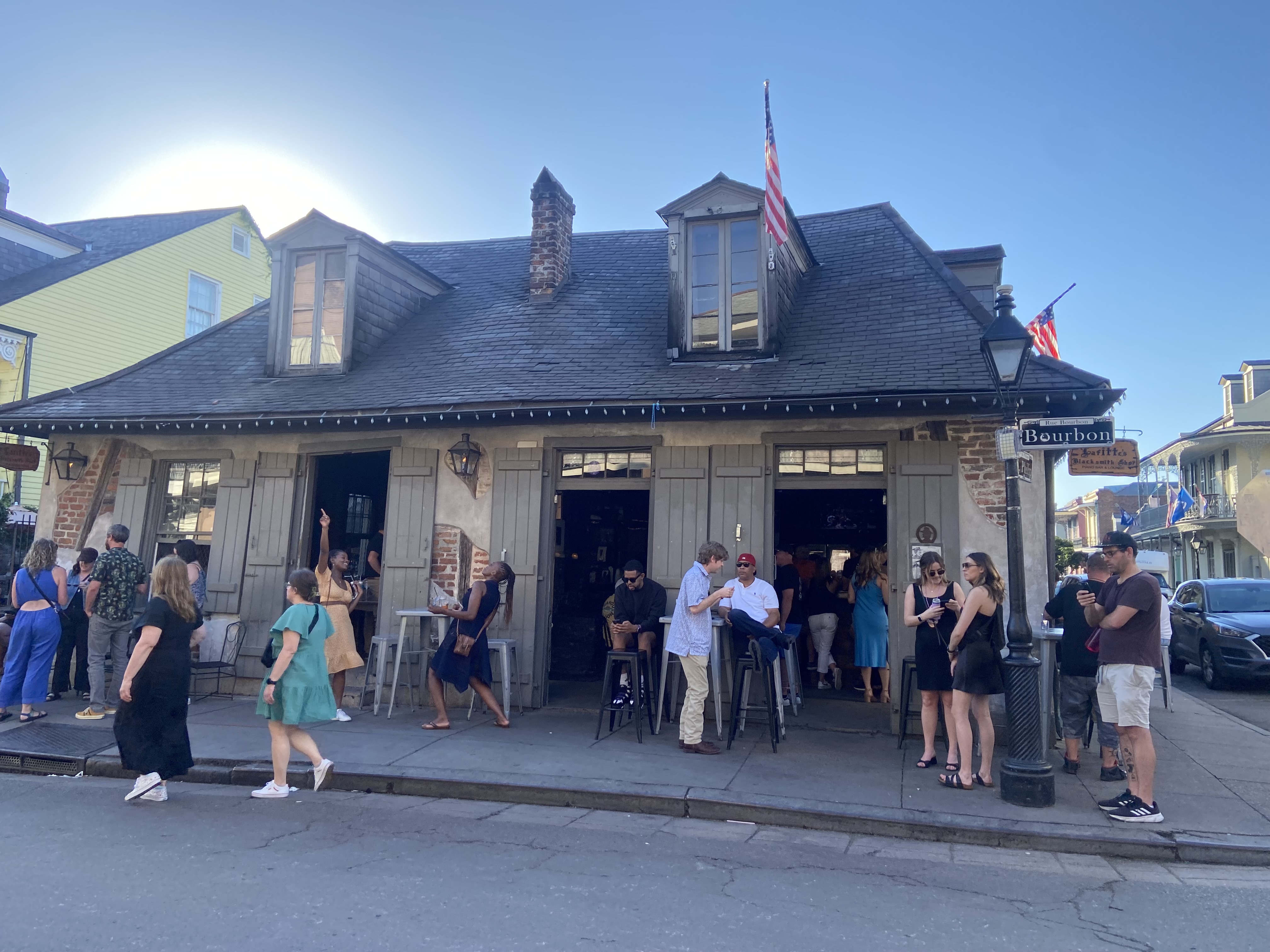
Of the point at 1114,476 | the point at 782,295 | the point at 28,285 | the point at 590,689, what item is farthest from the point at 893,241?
the point at 28,285

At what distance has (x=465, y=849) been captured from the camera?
4863 mm

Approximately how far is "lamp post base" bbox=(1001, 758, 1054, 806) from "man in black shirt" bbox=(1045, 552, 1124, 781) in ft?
3.67

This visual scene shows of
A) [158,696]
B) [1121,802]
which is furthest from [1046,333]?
[158,696]

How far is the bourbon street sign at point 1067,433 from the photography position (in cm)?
602

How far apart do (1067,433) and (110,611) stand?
8.93m

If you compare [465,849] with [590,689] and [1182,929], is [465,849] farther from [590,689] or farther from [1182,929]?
[590,689]

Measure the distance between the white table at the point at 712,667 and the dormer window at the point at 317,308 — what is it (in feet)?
18.8

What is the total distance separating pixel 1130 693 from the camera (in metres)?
5.41

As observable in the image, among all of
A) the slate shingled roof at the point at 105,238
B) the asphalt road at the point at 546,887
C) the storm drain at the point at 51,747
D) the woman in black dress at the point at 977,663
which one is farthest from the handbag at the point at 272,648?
the slate shingled roof at the point at 105,238

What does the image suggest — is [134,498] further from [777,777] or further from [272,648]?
[777,777]

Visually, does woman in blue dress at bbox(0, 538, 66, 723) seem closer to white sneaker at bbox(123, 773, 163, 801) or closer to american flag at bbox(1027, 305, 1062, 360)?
white sneaker at bbox(123, 773, 163, 801)

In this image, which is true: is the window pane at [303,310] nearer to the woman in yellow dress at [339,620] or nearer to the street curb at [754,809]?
the woman in yellow dress at [339,620]

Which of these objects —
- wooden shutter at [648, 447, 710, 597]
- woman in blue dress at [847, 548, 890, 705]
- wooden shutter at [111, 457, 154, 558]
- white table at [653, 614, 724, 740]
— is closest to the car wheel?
woman in blue dress at [847, 548, 890, 705]

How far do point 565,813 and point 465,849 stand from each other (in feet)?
3.36
